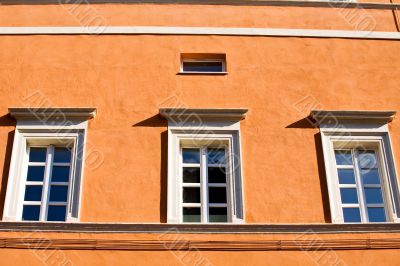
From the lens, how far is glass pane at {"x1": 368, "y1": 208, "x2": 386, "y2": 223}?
11.8 m

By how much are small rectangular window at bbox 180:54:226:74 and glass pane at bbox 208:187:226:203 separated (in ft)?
8.87

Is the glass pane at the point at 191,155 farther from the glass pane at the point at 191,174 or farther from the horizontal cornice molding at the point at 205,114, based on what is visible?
the horizontal cornice molding at the point at 205,114

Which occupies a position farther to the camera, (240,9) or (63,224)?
(240,9)

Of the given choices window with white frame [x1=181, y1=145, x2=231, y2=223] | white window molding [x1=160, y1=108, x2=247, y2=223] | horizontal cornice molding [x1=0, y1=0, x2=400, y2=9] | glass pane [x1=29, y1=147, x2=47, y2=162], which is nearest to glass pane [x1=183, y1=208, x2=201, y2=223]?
window with white frame [x1=181, y1=145, x2=231, y2=223]

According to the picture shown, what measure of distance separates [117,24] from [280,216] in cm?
528

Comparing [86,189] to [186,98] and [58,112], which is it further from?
[186,98]

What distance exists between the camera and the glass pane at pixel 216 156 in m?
12.2

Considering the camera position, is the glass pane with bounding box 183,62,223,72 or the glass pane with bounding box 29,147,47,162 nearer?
the glass pane with bounding box 29,147,47,162

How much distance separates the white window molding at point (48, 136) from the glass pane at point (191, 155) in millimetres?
1818

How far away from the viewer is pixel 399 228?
447 inches

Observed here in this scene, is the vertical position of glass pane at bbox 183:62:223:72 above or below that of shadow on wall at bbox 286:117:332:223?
above

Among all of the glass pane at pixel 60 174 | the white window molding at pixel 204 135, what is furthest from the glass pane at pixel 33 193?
the white window molding at pixel 204 135

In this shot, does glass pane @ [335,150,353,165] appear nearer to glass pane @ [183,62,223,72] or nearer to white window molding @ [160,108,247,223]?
white window molding @ [160,108,247,223]

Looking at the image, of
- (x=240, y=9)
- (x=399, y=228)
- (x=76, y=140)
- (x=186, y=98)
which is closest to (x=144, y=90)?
(x=186, y=98)
